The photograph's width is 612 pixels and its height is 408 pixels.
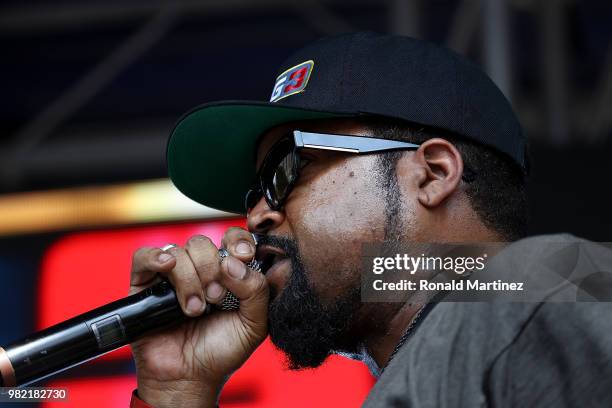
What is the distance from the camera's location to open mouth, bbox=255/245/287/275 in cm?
162

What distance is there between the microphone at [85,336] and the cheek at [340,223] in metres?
0.26

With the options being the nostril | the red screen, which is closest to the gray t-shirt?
the nostril

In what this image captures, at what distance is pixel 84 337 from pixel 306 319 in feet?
1.20

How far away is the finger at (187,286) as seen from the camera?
158 centimetres

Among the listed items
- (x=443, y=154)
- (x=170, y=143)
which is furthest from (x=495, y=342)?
(x=170, y=143)

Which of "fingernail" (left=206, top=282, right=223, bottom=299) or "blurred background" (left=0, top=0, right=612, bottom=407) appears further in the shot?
"blurred background" (left=0, top=0, right=612, bottom=407)

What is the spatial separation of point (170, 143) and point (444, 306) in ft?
2.92

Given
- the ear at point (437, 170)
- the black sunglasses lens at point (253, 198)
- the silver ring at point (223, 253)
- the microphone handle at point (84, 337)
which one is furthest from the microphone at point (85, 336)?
the ear at point (437, 170)

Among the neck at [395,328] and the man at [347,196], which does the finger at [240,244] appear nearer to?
the man at [347,196]

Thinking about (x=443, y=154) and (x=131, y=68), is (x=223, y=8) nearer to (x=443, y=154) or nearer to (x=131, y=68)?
(x=131, y=68)

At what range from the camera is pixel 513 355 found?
99 cm

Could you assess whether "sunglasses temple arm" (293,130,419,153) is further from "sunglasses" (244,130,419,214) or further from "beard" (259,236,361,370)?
"beard" (259,236,361,370)

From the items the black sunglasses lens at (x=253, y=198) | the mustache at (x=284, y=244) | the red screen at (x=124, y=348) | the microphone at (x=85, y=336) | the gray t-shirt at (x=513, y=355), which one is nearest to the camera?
the gray t-shirt at (x=513, y=355)

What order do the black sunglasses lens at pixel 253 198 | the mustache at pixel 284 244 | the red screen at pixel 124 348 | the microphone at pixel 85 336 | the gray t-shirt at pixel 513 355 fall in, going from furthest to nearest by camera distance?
1. the red screen at pixel 124 348
2. the black sunglasses lens at pixel 253 198
3. the mustache at pixel 284 244
4. the microphone at pixel 85 336
5. the gray t-shirt at pixel 513 355
